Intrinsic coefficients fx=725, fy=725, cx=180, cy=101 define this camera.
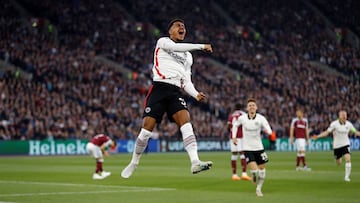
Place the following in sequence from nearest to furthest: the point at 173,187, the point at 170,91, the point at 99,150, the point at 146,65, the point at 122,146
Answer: the point at 170,91 → the point at 173,187 → the point at 99,150 → the point at 122,146 → the point at 146,65

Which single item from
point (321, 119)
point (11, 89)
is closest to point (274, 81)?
point (321, 119)

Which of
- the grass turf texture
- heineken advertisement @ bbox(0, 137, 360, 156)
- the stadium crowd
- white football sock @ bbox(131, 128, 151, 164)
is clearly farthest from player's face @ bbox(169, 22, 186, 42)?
heineken advertisement @ bbox(0, 137, 360, 156)

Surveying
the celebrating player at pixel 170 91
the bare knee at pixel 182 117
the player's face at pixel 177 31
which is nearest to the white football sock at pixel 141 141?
the celebrating player at pixel 170 91

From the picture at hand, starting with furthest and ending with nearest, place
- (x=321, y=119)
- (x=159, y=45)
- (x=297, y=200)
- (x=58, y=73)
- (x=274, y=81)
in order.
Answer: (x=274, y=81)
(x=321, y=119)
(x=58, y=73)
(x=297, y=200)
(x=159, y=45)

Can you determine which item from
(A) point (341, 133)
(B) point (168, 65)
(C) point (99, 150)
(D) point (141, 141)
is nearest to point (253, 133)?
(D) point (141, 141)

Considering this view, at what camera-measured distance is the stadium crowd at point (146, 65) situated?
48312 millimetres

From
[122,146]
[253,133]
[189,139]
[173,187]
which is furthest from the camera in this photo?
[122,146]

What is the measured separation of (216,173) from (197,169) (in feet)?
51.2

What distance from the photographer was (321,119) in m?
57.5

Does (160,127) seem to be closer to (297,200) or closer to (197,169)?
(297,200)

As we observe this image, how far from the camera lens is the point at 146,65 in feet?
191

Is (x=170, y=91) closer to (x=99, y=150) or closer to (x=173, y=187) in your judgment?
(x=173, y=187)

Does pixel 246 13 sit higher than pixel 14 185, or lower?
higher

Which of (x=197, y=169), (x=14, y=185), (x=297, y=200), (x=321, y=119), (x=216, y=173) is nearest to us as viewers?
(x=197, y=169)
